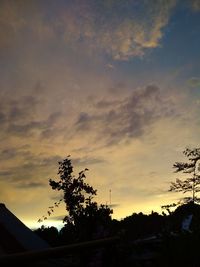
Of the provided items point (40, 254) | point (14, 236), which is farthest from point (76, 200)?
point (40, 254)

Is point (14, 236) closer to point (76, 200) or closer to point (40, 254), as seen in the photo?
point (76, 200)

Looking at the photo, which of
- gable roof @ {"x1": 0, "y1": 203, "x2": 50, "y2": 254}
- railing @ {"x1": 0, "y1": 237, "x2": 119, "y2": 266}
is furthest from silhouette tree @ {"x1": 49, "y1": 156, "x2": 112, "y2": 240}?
railing @ {"x1": 0, "y1": 237, "x2": 119, "y2": 266}

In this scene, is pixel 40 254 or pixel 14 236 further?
pixel 14 236

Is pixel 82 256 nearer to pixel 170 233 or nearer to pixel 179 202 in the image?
pixel 170 233

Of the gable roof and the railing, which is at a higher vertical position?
the gable roof

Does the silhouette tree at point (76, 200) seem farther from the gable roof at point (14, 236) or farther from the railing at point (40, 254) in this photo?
the railing at point (40, 254)

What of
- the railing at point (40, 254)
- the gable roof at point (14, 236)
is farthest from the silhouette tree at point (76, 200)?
the railing at point (40, 254)

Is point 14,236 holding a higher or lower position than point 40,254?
higher

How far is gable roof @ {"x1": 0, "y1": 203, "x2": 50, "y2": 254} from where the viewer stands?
24.9 meters

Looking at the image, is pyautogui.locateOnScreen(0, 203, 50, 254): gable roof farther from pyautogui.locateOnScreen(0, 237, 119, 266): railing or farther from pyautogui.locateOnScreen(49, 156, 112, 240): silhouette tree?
pyautogui.locateOnScreen(0, 237, 119, 266): railing

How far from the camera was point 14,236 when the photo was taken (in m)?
26.1

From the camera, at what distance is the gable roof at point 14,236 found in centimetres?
2490

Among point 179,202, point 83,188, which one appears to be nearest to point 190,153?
point 179,202

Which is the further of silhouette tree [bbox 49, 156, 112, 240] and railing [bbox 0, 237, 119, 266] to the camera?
silhouette tree [bbox 49, 156, 112, 240]
